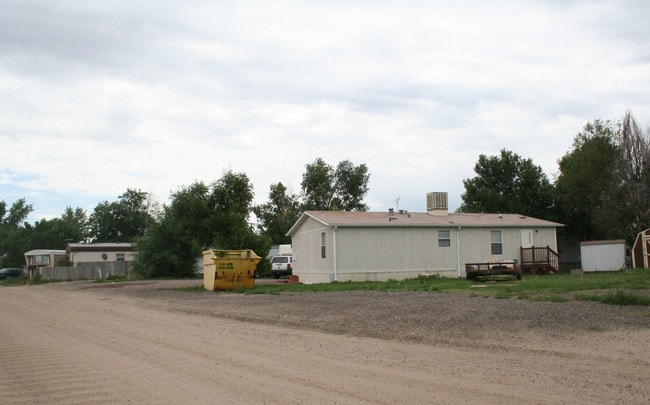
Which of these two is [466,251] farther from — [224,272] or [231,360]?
[231,360]

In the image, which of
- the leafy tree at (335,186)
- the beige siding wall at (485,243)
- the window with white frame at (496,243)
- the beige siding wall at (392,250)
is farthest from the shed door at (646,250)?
the leafy tree at (335,186)

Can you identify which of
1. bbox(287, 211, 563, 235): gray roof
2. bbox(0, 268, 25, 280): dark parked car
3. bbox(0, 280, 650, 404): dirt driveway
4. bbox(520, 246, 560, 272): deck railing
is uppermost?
bbox(287, 211, 563, 235): gray roof

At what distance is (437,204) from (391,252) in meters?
5.74

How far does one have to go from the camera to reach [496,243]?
3077cm

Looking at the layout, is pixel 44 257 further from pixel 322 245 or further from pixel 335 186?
pixel 322 245

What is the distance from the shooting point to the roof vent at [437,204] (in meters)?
32.4

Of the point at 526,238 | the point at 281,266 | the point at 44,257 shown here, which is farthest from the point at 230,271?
the point at 44,257

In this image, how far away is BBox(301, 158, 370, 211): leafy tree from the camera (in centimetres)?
5716

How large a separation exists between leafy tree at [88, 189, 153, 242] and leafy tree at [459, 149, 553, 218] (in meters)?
50.8

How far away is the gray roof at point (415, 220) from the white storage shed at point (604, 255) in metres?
2.27

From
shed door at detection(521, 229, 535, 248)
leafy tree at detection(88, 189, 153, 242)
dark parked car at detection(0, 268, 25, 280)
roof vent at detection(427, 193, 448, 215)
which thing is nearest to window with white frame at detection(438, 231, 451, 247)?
roof vent at detection(427, 193, 448, 215)

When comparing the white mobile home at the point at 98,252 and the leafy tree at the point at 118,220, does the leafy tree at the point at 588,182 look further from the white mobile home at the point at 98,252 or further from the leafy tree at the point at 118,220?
the leafy tree at the point at 118,220

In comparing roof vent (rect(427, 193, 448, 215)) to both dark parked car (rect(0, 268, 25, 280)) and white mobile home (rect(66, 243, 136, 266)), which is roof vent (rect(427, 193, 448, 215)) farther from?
dark parked car (rect(0, 268, 25, 280))

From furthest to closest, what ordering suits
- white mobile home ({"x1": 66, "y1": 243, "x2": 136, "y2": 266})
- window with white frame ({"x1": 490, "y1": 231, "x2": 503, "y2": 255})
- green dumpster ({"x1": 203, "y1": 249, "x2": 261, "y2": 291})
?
white mobile home ({"x1": 66, "y1": 243, "x2": 136, "y2": 266})
window with white frame ({"x1": 490, "y1": 231, "x2": 503, "y2": 255})
green dumpster ({"x1": 203, "y1": 249, "x2": 261, "y2": 291})
